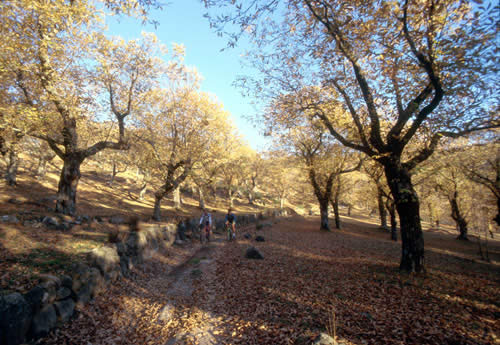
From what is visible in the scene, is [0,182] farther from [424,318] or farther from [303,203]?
[303,203]

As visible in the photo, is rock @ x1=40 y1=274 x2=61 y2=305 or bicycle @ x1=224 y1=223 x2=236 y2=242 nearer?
rock @ x1=40 y1=274 x2=61 y2=305

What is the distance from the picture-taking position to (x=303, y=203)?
2872 inches

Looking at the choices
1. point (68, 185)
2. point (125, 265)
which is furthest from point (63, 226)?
point (125, 265)

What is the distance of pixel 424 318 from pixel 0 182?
1212 inches

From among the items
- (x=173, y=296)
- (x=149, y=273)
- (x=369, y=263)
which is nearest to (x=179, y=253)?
A: (x=149, y=273)

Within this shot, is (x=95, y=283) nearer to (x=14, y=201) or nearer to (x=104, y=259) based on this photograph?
(x=104, y=259)

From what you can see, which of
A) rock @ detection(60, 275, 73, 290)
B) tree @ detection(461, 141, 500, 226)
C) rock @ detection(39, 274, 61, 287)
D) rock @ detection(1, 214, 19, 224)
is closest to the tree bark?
tree @ detection(461, 141, 500, 226)

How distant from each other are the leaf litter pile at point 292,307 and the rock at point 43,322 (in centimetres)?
23

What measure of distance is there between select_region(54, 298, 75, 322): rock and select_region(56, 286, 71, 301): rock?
9cm

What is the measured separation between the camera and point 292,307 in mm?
5992

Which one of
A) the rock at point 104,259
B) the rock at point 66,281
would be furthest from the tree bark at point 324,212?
the rock at point 66,281

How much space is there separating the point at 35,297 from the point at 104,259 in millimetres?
2707

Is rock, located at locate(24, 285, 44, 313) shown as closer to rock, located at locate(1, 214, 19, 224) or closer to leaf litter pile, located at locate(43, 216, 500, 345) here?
leaf litter pile, located at locate(43, 216, 500, 345)

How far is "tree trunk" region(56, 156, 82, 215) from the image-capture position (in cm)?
1345
